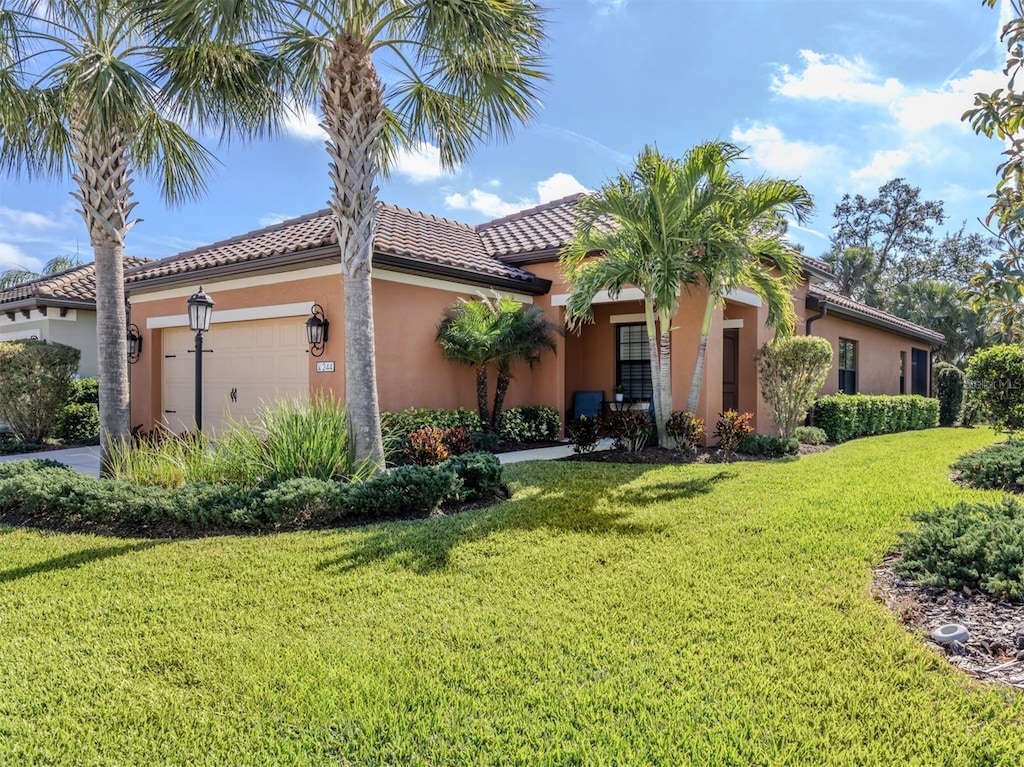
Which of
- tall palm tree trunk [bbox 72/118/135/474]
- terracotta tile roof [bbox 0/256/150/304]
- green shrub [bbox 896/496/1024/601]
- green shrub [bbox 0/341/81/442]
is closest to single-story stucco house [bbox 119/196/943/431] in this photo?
green shrub [bbox 0/341/81/442]

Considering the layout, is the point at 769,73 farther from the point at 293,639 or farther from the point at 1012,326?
the point at 293,639

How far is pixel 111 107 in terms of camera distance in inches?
268

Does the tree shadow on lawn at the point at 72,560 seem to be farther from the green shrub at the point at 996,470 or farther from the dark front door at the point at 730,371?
the dark front door at the point at 730,371

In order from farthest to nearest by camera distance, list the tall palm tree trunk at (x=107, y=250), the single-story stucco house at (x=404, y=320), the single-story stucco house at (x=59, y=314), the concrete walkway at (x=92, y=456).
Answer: the single-story stucco house at (x=59, y=314)
the single-story stucco house at (x=404, y=320)
the concrete walkway at (x=92, y=456)
the tall palm tree trunk at (x=107, y=250)

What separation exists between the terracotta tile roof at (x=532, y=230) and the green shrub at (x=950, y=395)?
14.6 m

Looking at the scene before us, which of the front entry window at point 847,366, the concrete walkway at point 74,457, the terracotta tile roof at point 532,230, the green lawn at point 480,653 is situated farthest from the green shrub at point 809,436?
the concrete walkway at point 74,457

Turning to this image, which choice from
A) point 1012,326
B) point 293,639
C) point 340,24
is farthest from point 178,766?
point 340,24

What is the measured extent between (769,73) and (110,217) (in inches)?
457

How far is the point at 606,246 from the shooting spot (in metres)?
10.5

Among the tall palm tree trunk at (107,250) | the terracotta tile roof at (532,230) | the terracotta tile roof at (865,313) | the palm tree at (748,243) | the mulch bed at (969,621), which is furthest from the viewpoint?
the terracotta tile roof at (865,313)

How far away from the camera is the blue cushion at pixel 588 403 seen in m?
14.9

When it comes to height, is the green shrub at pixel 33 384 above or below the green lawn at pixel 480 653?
above

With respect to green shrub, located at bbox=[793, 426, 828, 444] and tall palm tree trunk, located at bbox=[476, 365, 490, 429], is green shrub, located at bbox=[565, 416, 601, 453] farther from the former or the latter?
green shrub, located at bbox=[793, 426, 828, 444]

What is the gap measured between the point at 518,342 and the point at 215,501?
6519 millimetres
